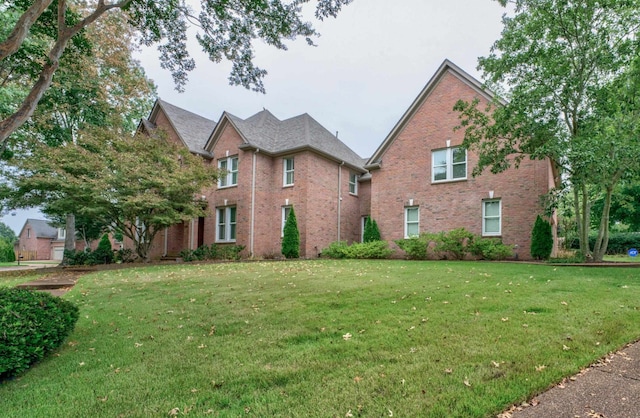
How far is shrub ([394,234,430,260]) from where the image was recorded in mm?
15320

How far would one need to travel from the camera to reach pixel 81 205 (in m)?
15.2

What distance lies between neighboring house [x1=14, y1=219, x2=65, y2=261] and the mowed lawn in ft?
166

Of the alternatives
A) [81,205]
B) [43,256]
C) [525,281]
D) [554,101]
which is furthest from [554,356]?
[43,256]

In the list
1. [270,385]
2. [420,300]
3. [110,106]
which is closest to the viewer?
[270,385]

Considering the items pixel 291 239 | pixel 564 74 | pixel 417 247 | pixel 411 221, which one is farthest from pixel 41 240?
pixel 564 74

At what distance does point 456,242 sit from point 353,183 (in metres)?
9.08

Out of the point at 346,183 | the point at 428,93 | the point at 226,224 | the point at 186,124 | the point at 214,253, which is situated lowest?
the point at 214,253

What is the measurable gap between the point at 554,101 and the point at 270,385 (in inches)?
491

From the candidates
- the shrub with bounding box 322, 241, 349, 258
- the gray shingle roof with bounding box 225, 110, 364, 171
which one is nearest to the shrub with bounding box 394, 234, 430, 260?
the shrub with bounding box 322, 241, 349, 258

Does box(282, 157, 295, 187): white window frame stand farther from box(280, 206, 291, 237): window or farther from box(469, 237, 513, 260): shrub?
box(469, 237, 513, 260): shrub

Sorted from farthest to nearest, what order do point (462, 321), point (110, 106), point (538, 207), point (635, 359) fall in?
point (110, 106)
point (538, 207)
point (462, 321)
point (635, 359)

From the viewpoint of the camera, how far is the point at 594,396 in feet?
8.88

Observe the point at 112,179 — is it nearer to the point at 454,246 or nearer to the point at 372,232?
the point at 372,232

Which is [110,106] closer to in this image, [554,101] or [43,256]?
[554,101]
